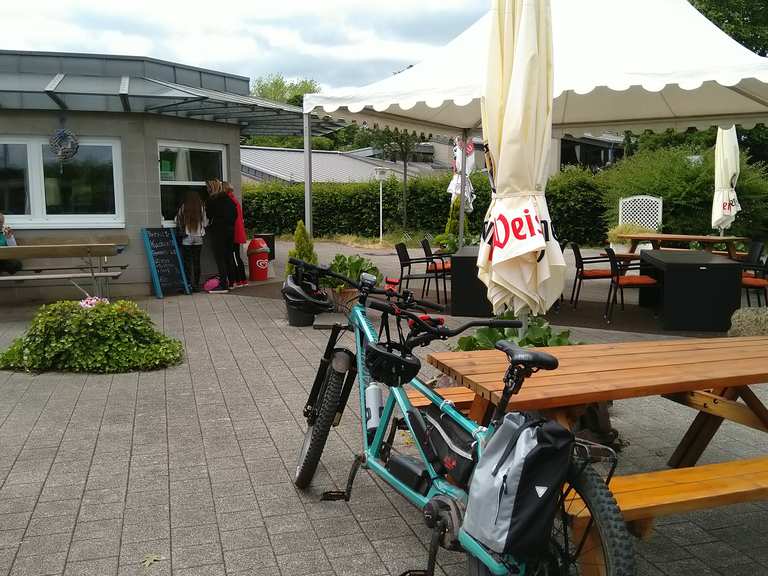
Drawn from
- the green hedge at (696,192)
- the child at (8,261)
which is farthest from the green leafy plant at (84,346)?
the green hedge at (696,192)

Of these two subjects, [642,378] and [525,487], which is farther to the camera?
[642,378]

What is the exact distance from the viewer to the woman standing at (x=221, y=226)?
38.1 feet

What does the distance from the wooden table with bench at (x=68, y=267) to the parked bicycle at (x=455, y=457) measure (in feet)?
20.6

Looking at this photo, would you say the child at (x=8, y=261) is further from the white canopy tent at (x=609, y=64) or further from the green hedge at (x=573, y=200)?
the green hedge at (x=573, y=200)

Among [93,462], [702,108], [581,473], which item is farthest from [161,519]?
[702,108]

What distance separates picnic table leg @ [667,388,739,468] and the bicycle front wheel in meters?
1.94

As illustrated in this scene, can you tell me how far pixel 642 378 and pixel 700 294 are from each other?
5245 millimetres

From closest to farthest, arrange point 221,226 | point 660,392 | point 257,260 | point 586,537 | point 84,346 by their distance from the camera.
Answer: point 586,537 → point 660,392 → point 84,346 → point 221,226 → point 257,260

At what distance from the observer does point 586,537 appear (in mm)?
2406

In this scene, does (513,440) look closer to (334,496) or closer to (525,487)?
(525,487)

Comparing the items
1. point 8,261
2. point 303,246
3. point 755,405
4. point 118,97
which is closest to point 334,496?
point 755,405

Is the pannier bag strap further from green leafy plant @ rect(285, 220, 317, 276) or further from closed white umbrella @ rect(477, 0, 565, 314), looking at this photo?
green leafy plant @ rect(285, 220, 317, 276)

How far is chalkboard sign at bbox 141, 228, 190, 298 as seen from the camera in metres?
11.0

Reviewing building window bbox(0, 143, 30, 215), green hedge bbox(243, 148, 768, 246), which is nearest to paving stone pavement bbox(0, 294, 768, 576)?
building window bbox(0, 143, 30, 215)
